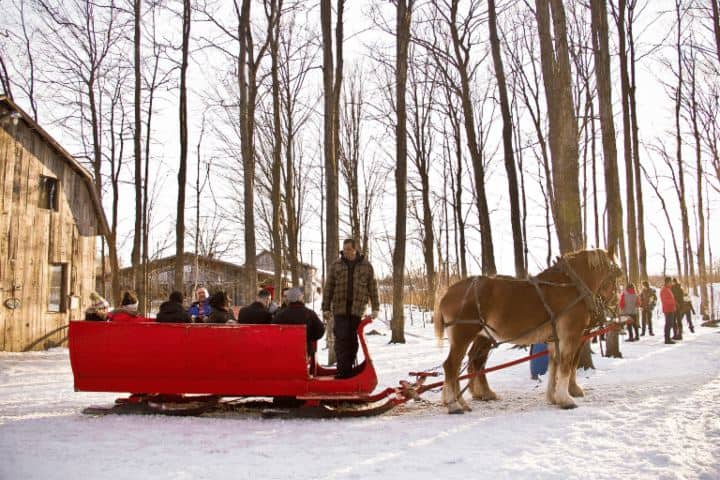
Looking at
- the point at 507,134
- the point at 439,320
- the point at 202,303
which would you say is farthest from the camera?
the point at 507,134

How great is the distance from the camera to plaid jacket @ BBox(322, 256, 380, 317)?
724 cm

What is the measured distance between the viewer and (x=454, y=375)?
23.0ft

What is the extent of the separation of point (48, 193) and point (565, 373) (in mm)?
16101

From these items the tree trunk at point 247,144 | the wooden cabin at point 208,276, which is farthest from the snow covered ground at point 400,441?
the wooden cabin at point 208,276

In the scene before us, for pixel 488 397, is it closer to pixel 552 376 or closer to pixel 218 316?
pixel 552 376

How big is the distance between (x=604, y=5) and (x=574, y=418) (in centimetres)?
1079

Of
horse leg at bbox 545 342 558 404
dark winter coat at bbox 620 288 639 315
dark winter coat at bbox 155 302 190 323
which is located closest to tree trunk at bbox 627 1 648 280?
dark winter coat at bbox 620 288 639 315

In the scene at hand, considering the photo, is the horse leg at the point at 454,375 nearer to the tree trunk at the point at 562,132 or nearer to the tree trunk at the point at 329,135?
the tree trunk at the point at 562,132

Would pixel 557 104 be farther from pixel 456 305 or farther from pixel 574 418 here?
pixel 574 418

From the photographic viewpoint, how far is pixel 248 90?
677 inches

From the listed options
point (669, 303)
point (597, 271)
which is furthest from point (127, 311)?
point (669, 303)

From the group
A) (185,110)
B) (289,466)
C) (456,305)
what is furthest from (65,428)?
(185,110)

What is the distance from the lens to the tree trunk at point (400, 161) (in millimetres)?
15172

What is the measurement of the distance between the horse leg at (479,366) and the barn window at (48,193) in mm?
14523
